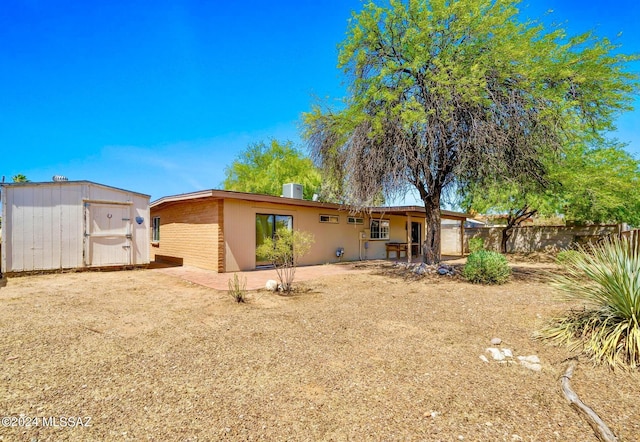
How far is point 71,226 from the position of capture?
879cm

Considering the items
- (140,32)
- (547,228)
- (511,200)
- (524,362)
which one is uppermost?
(140,32)

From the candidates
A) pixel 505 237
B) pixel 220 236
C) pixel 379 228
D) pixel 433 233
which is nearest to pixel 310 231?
pixel 220 236

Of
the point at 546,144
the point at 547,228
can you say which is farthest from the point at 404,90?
the point at 547,228

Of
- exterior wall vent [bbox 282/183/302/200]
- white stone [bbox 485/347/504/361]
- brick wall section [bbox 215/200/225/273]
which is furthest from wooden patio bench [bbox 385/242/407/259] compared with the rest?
white stone [bbox 485/347/504/361]

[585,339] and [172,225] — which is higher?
[172,225]

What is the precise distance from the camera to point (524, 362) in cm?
337

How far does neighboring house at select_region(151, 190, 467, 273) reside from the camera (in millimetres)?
9695

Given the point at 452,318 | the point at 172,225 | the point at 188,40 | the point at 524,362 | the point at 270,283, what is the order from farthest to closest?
the point at 172,225 < the point at 188,40 < the point at 270,283 < the point at 452,318 < the point at 524,362

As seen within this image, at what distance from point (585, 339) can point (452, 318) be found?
1.68 metres

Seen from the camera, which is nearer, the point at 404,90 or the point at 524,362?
the point at 524,362

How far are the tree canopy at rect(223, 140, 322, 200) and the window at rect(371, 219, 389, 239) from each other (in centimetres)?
478

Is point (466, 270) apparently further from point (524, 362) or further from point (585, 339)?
point (524, 362)

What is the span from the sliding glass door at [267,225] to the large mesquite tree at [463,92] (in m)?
3.02

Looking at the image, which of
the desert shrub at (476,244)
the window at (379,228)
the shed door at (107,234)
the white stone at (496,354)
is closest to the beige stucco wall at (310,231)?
the window at (379,228)
